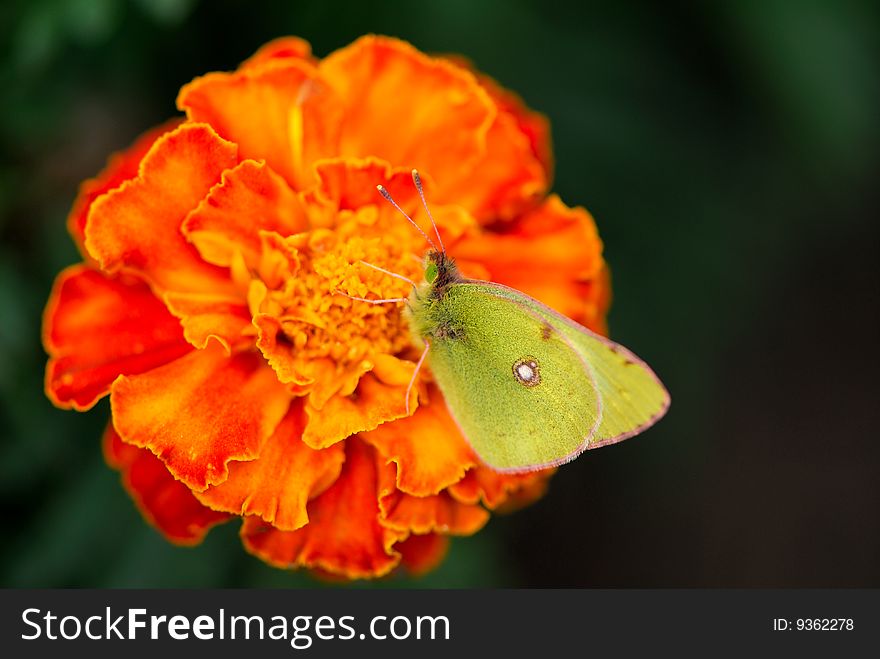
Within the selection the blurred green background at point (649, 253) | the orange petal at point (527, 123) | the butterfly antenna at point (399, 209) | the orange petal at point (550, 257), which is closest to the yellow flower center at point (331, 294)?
the butterfly antenna at point (399, 209)

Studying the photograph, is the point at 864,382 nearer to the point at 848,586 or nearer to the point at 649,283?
the point at 848,586

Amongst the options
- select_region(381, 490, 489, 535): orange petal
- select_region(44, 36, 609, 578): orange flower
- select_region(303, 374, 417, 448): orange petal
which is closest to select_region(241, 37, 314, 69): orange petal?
select_region(44, 36, 609, 578): orange flower

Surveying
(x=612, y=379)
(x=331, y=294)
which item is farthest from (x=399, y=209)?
(x=612, y=379)

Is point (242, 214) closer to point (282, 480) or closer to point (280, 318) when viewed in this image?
point (280, 318)

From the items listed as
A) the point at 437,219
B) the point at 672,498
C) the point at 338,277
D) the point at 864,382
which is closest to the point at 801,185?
the point at 864,382

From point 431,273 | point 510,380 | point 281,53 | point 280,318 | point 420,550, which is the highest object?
point 281,53

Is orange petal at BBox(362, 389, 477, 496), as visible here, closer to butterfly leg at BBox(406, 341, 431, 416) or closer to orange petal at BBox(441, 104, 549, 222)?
butterfly leg at BBox(406, 341, 431, 416)
